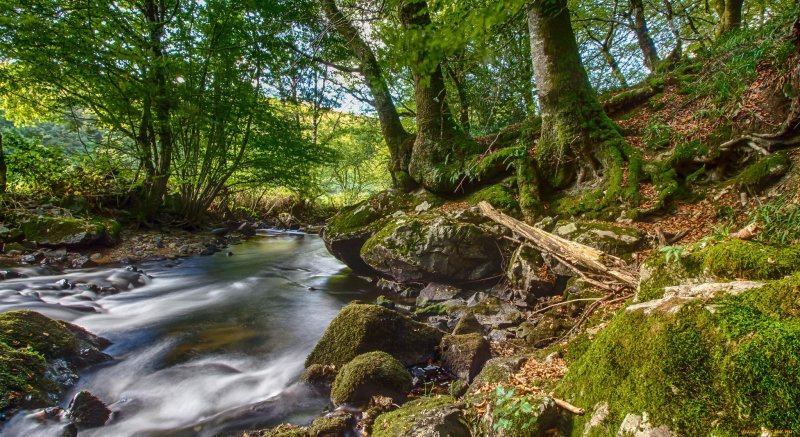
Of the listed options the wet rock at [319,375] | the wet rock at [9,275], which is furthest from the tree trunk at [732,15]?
the wet rock at [9,275]

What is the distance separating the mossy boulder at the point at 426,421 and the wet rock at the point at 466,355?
1045 millimetres

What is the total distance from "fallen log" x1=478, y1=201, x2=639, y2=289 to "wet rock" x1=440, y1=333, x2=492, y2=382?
1326 millimetres

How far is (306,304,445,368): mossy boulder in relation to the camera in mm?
4203

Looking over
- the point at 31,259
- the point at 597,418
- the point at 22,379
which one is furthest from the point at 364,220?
the point at 597,418

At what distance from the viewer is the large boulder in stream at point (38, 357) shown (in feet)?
10.6

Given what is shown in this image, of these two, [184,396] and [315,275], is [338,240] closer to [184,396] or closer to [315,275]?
[315,275]

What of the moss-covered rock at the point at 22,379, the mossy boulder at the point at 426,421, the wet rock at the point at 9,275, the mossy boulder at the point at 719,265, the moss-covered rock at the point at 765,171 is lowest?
the mossy boulder at the point at 426,421

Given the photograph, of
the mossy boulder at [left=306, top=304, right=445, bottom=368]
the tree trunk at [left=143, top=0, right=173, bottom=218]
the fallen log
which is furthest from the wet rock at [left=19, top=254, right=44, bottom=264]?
the fallen log

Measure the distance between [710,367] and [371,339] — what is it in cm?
332

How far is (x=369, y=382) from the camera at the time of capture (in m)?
3.49

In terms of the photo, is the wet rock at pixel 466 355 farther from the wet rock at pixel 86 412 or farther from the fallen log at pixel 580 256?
the wet rock at pixel 86 412

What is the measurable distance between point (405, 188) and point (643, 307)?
7481 mm

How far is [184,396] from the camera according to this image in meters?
3.91

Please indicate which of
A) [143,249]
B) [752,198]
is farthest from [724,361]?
[143,249]
